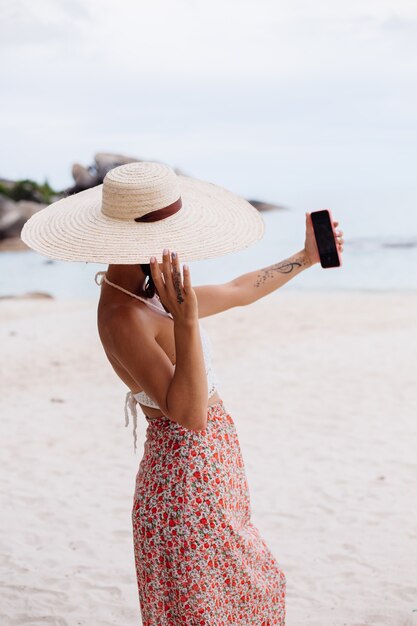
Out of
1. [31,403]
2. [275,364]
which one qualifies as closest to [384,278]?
[275,364]

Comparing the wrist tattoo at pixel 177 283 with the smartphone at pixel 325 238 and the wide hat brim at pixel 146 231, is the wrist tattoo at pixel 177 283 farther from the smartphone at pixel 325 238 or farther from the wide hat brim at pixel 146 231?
the smartphone at pixel 325 238

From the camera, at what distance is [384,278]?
68.6ft

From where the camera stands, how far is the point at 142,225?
6.42 ft

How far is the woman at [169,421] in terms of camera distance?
1.92 metres

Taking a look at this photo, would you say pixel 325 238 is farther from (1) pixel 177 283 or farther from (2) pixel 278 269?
(1) pixel 177 283

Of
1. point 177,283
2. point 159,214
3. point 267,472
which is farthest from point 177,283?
point 267,472

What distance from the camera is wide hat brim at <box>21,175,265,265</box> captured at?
1.90m

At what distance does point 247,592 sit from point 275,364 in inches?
259

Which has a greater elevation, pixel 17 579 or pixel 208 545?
pixel 208 545

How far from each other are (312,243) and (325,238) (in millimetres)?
67

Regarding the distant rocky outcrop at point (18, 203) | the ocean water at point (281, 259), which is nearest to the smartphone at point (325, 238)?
the ocean water at point (281, 259)

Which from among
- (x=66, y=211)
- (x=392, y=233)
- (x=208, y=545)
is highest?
(x=66, y=211)

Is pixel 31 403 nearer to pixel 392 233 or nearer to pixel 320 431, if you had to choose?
pixel 320 431

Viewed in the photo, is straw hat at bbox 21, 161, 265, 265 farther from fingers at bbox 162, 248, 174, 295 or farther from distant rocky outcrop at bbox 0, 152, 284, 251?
distant rocky outcrop at bbox 0, 152, 284, 251
